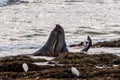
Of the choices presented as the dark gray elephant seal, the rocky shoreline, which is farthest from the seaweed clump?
the dark gray elephant seal

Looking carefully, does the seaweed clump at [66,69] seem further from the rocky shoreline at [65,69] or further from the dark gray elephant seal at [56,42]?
the dark gray elephant seal at [56,42]

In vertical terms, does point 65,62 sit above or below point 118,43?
above

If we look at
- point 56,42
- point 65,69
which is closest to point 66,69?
point 65,69

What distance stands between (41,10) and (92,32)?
860 inches

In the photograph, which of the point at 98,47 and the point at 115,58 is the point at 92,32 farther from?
the point at 115,58

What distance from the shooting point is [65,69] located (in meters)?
9.93

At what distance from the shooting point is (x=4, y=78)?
9531 mm

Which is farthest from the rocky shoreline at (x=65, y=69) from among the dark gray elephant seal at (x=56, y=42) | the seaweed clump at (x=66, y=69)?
the dark gray elephant seal at (x=56, y=42)

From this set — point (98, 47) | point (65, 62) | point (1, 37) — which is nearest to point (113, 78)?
point (65, 62)

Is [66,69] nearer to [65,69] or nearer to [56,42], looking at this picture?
[65,69]

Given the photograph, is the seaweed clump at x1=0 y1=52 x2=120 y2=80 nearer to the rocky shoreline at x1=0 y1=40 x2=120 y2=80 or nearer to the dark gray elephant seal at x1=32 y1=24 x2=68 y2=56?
the rocky shoreline at x1=0 y1=40 x2=120 y2=80

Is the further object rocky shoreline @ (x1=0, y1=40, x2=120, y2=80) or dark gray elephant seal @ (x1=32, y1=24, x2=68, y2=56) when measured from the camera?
dark gray elephant seal @ (x1=32, y1=24, x2=68, y2=56)

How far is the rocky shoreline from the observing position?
31.0 ft

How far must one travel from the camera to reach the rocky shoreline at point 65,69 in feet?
31.0
